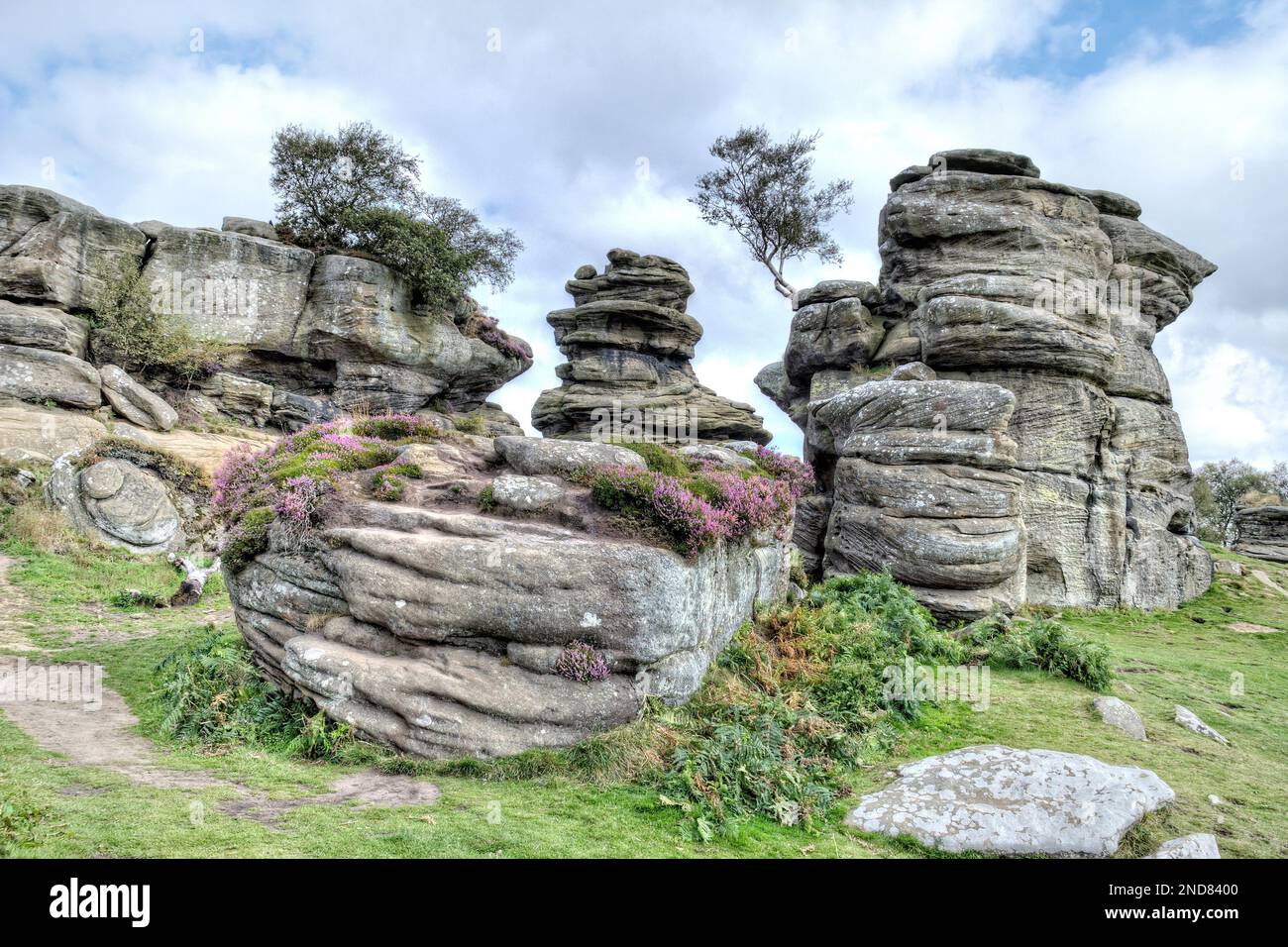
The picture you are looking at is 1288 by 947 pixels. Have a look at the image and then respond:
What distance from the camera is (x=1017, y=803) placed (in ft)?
26.7

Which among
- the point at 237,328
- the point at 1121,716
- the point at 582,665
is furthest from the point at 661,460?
the point at 237,328

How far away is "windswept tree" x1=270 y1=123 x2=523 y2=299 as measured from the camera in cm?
4222

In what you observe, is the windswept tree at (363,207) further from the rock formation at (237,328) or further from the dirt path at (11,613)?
the dirt path at (11,613)

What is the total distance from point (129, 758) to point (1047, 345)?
1129 inches

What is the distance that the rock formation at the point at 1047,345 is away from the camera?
25672 millimetres

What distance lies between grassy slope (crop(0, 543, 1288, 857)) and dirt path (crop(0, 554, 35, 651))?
43 cm

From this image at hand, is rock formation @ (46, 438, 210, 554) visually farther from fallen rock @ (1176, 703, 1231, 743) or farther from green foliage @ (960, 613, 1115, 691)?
fallen rock @ (1176, 703, 1231, 743)

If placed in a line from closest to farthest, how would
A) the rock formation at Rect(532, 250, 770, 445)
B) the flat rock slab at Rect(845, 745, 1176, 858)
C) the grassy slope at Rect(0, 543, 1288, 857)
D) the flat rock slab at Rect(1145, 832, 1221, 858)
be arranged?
1. the grassy slope at Rect(0, 543, 1288, 857)
2. the flat rock slab at Rect(1145, 832, 1221, 858)
3. the flat rock slab at Rect(845, 745, 1176, 858)
4. the rock formation at Rect(532, 250, 770, 445)

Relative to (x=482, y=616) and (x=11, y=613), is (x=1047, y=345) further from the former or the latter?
(x=11, y=613)

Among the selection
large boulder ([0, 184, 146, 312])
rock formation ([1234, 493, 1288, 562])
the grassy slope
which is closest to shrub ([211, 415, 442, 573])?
the grassy slope

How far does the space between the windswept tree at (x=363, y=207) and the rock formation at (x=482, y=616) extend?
34.3 m

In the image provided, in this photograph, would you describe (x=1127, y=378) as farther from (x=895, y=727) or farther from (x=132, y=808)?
(x=132, y=808)

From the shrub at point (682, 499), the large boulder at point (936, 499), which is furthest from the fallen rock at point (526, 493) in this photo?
the large boulder at point (936, 499)

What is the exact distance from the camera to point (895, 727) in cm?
1132
